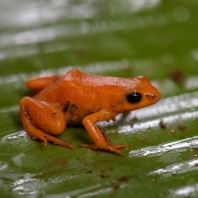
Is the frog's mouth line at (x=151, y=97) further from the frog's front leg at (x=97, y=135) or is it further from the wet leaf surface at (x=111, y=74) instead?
the frog's front leg at (x=97, y=135)

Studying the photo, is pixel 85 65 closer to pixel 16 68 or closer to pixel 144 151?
pixel 16 68

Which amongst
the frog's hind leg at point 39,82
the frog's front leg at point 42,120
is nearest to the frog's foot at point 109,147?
the frog's front leg at point 42,120

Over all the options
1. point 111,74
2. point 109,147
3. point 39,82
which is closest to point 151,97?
point 109,147

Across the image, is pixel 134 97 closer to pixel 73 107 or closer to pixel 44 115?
pixel 73 107

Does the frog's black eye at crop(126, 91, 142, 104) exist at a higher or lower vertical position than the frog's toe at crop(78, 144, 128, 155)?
higher

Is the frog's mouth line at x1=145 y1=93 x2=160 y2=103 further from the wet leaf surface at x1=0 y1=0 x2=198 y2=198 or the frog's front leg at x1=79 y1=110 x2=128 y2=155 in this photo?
the frog's front leg at x1=79 y1=110 x2=128 y2=155

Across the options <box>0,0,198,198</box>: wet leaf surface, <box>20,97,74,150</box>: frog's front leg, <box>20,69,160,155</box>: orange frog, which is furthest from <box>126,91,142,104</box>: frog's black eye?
<box>20,97,74,150</box>: frog's front leg

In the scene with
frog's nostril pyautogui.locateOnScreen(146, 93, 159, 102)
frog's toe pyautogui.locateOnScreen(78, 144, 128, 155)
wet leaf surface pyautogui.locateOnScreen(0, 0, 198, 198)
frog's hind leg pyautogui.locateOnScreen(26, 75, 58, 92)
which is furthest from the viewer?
frog's hind leg pyautogui.locateOnScreen(26, 75, 58, 92)
